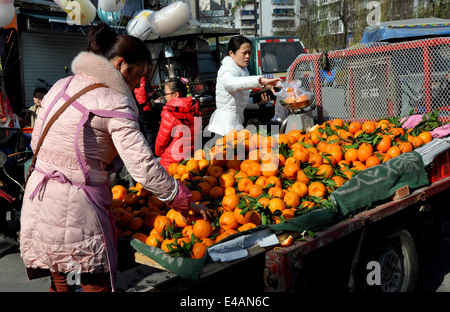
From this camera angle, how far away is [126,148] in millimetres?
2117

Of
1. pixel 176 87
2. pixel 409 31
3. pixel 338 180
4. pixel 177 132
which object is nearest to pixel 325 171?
pixel 338 180

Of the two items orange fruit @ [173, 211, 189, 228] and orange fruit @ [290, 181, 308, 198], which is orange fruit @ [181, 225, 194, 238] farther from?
orange fruit @ [290, 181, 308, 198]

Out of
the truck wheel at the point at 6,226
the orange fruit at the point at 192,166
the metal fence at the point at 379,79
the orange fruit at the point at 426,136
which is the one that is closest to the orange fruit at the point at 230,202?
the orange fruit at the point at 192,166

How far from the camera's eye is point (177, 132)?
452cm

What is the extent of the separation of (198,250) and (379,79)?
3.59m

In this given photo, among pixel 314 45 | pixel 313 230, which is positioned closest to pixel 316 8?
pixel 314 45

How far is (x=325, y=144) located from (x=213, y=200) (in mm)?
1280

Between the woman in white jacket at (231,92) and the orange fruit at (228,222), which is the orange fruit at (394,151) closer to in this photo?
the woman in white jacket at (231,92)

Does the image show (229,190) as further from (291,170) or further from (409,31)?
(409,31)

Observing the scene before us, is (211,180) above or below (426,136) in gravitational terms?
below

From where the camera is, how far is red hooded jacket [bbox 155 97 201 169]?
14.7ft

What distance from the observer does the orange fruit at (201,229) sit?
2734 mm
